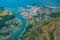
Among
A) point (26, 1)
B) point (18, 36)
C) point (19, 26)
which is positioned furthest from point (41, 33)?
point (26, 1)

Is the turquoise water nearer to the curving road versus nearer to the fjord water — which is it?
the fjord water

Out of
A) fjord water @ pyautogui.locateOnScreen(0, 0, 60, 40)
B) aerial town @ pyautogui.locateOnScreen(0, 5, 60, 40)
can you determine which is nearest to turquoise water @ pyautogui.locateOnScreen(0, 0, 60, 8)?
fjord water @ pyautogui.locateOnScreen(0, 0, 60, 40)

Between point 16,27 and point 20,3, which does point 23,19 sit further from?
point 20,3

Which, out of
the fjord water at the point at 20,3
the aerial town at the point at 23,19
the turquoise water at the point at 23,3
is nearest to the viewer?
the aerial town at the point at 23,19

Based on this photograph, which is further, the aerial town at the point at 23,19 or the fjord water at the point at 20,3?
the fjord water at the point at 20,3

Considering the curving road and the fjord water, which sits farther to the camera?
the fjord water

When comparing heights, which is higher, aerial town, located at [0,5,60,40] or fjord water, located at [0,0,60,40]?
fjord water, located at [0,0,60,40]

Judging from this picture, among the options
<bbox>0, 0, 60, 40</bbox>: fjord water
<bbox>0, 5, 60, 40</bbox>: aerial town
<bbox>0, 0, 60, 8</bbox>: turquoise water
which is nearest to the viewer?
<bbox>0, 5, 60, 40</bbox>: aerial town

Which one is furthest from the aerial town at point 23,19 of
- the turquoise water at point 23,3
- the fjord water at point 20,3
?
the turquoise water at point 23,3

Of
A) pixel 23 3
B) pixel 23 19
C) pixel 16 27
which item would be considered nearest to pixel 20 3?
pixel 23 3

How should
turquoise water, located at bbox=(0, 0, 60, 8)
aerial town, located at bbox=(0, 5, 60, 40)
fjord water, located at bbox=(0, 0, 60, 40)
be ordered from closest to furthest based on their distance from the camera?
aerial town, located at bbox=(0, 5, 60, 40)
fjord water, located at bbox=(0, 0, 60, 40)
turquoise water, located at bbox=(0, 0, 60, 8)

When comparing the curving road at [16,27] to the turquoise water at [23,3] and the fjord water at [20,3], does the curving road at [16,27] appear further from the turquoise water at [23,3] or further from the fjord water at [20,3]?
the turquoise water at [23,3]

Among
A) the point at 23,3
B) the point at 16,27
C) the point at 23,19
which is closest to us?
the point at 16,27
